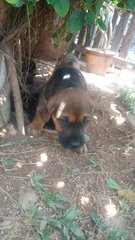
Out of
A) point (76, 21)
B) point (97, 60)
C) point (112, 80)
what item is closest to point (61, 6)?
point (76, 21)

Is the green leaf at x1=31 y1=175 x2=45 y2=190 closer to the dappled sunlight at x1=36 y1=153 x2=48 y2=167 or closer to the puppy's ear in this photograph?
the dappled sunlight at x1=36 y1=153 x2=48 y2=167

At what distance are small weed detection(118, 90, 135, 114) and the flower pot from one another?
2.57 m

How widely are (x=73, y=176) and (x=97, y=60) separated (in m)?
5.38

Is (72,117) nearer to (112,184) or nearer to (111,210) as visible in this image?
(112,184)

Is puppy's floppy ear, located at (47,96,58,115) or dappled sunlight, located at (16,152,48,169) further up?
puppy's floppy ear, located at (47,96,58,115)

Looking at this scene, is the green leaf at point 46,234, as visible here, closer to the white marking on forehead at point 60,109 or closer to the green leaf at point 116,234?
the green leaf at point 116,234

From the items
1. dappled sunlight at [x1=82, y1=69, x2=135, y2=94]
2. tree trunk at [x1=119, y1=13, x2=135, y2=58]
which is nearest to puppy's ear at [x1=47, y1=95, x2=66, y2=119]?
dappled sunlight at [x1=82, y1=69, x2=135, y2=94]

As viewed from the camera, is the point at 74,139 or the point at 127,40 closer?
the point at 74,139

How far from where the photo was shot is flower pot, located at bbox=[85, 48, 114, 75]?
8.68 metres

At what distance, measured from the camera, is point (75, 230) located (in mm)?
3088

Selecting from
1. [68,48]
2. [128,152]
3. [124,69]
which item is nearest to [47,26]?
→ [68,48]

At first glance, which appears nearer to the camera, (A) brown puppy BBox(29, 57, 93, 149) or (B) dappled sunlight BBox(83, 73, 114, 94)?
(A) brown puppy BBox(29, 57, 93, 149)

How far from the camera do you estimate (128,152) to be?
459 centimetres

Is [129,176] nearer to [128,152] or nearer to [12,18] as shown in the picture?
[128,152]
